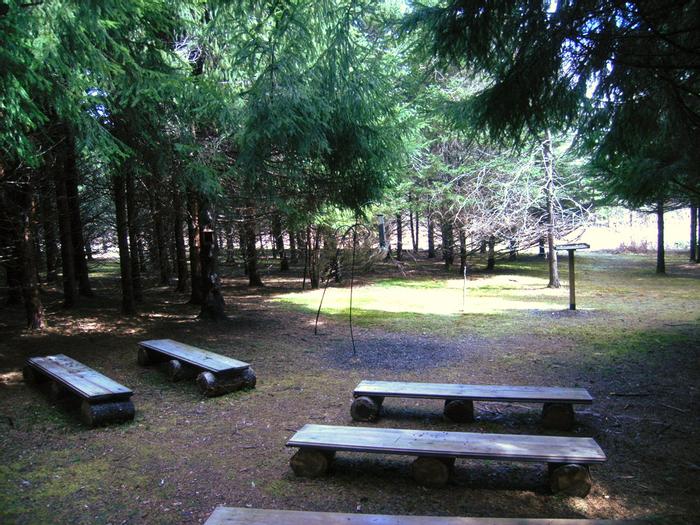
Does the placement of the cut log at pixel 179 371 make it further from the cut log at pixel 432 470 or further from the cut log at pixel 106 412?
the cut log at pixel 432 470

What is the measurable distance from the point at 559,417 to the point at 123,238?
9.16 meters

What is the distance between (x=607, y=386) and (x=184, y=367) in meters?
5.78

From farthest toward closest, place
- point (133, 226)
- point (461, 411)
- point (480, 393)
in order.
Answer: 1. point (133, 226)
2. point (461, 411)
3. point (480, 393)

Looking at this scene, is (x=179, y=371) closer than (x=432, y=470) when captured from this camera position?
No

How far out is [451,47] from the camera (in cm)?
437

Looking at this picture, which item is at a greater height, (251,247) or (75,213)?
(75,213)

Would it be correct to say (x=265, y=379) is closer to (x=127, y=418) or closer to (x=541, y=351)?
(x=127, y=418)

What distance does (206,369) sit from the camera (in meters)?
5.97

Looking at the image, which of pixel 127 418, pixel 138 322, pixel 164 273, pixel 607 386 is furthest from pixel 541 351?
pixel 164 273

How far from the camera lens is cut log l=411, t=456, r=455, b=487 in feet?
11.7

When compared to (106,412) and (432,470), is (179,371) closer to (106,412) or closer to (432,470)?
(106,412)

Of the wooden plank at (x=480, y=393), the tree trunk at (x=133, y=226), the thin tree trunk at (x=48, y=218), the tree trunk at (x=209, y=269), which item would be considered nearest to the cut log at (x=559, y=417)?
the wooden plank at (x=480, y=393)

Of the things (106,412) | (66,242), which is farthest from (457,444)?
(66,242)

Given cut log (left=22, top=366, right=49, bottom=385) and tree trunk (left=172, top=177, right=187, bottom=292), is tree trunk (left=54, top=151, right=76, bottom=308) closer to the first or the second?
tree trunk (left=172, top=177, right=187, bottom=292)
